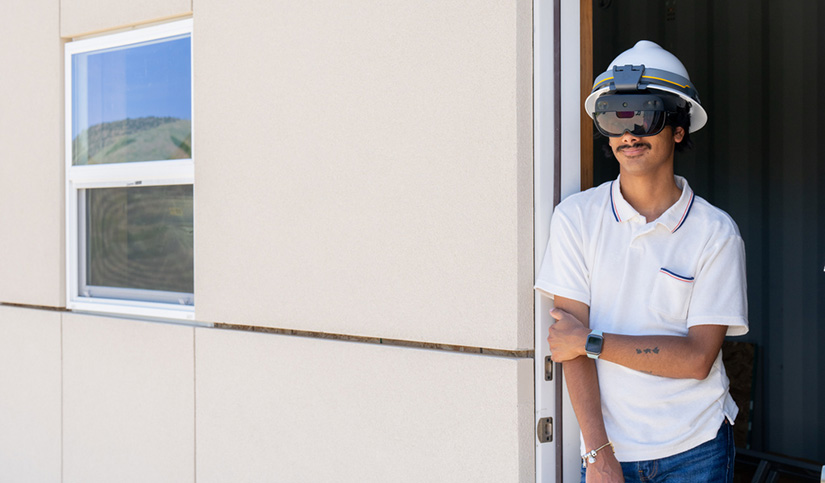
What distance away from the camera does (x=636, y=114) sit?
6.82ft

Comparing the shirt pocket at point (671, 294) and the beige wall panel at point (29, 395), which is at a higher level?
the shirt pocket at point (671, 294)

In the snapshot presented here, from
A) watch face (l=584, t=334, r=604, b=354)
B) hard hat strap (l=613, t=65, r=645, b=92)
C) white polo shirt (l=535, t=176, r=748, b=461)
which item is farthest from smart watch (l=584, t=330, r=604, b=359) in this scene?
hard hat strap (l=613, t=65, r=645, b=92)

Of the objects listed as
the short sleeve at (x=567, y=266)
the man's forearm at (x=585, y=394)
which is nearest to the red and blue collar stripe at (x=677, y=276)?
the short sleeve at (x=567, y=266)

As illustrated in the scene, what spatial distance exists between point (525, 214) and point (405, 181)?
457 mm

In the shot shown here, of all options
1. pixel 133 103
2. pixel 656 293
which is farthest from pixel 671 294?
pixel 133 103

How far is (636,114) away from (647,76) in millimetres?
109

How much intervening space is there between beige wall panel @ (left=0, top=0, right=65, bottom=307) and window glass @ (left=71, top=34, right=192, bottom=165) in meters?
0.13

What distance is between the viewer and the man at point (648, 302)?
6.75ft

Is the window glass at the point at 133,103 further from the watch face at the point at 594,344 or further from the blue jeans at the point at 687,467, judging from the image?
the blue jeans at the point at 687,467

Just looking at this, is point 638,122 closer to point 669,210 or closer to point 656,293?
point 669,210

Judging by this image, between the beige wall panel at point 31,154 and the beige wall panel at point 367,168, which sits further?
the beige wall panel at point 31,154

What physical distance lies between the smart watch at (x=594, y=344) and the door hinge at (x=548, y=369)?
0.99 ft

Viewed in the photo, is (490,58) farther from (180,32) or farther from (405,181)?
(180,32)

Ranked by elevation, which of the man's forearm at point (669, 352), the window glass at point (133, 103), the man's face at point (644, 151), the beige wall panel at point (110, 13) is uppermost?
the beige wall panel at point (110, 13)
